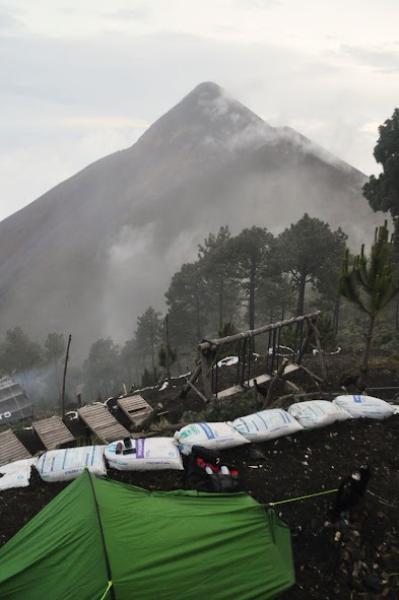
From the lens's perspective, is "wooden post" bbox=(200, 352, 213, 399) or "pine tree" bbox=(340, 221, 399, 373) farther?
"wooden post" bbox=(200, 352, 213, 399)

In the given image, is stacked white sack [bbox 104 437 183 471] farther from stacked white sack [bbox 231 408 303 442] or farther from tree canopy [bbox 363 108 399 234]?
tree canopy [bbox 363 108 399 234]

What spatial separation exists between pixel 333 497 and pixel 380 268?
268 inches

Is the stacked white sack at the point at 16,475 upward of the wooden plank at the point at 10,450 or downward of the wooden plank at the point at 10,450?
upward

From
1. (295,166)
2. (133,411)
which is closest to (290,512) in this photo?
(133,411)

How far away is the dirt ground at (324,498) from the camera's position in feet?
20.5

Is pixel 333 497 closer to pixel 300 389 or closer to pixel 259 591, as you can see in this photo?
pixel 259 591

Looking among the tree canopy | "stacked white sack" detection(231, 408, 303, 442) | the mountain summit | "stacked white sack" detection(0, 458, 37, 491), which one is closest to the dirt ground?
"stacked white sack" detection(0, 458, 37, 491)

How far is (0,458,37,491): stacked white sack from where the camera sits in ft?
27.8

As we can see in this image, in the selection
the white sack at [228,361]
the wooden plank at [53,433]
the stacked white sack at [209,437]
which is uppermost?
the stacked white sack at [209,437]

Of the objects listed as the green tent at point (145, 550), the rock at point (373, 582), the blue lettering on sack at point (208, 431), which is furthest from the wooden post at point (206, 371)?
the rock at point (373, 582)

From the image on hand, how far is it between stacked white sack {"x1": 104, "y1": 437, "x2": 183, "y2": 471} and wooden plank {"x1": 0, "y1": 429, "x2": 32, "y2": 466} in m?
3.70

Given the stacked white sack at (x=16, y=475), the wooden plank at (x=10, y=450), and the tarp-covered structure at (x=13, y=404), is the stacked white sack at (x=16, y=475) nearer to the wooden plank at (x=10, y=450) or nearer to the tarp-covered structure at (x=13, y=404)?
the wooden plank at (x=10, y=450)

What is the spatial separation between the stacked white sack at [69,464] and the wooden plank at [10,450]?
9.70 feet

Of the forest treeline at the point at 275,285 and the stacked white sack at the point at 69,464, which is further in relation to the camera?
the forest treeline at the point at 275,285
